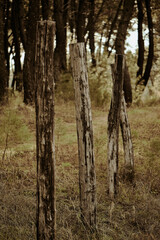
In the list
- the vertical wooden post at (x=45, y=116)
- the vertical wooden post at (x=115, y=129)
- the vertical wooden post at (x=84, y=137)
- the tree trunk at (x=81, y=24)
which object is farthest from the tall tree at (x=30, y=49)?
the vertical wooden post at (x=45, y=116)

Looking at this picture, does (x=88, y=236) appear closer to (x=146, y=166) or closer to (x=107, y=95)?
(x=146, y=166)

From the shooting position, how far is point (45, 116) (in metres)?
2.98

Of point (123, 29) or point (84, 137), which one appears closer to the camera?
point (84, 137)

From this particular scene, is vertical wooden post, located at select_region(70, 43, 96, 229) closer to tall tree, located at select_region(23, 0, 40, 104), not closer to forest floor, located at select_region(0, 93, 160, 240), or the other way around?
forest floor, located at select_region(0, 93, 160, 240)

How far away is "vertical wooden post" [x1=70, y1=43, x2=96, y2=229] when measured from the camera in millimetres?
3643

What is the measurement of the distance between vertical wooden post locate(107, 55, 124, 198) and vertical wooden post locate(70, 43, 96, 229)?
106 centimetres

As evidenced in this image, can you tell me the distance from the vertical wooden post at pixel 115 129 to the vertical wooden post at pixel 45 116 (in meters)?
1.87

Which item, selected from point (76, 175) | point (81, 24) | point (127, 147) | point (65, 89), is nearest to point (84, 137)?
point (127, 147)

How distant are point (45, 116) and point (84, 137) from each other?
0.80m

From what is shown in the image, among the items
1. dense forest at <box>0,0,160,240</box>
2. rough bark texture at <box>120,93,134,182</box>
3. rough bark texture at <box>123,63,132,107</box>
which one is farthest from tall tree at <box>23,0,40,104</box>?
rough bark texture at <box>120,93,134,182</box>

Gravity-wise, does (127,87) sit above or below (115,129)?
above

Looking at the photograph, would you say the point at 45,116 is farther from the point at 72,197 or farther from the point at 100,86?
the point at 100,86

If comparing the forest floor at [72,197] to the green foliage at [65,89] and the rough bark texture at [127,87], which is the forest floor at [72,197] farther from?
the green foliage at [65,89]

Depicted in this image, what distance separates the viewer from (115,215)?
162 inches
